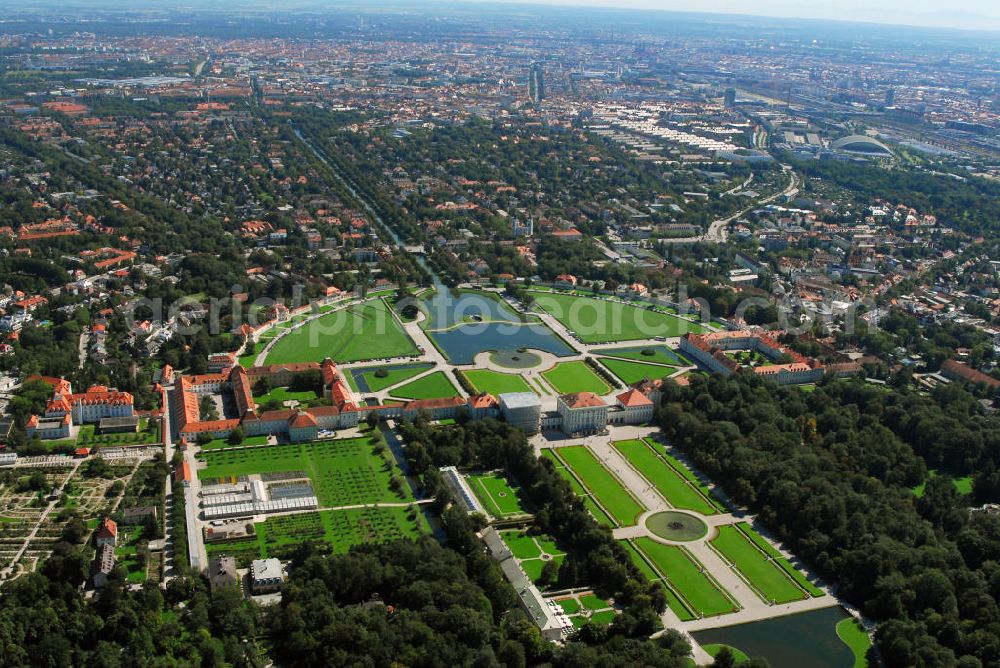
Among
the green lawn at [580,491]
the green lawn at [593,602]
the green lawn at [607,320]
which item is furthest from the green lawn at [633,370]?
the green lawn at [593,602]

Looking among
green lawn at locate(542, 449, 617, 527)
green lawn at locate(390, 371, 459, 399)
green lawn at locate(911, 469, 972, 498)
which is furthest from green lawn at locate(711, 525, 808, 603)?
green lawn at locate(390, 371, 459, 399)

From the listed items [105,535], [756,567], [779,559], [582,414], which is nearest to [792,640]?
[756,567]

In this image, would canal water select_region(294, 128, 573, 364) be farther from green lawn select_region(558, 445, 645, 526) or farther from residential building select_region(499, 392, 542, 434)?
green lawn select_region(558, 445, 645, 526)

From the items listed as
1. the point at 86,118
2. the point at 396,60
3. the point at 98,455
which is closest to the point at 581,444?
the point at 98,455

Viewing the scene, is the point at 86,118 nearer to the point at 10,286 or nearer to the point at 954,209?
the point at 10,286

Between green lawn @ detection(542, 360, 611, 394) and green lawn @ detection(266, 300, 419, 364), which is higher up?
green lawn @ detection(266, 300, 419, 364)

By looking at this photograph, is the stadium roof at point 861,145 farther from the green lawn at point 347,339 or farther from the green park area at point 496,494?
the green park area at point 496,494

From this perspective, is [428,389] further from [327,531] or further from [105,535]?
[105,535]
